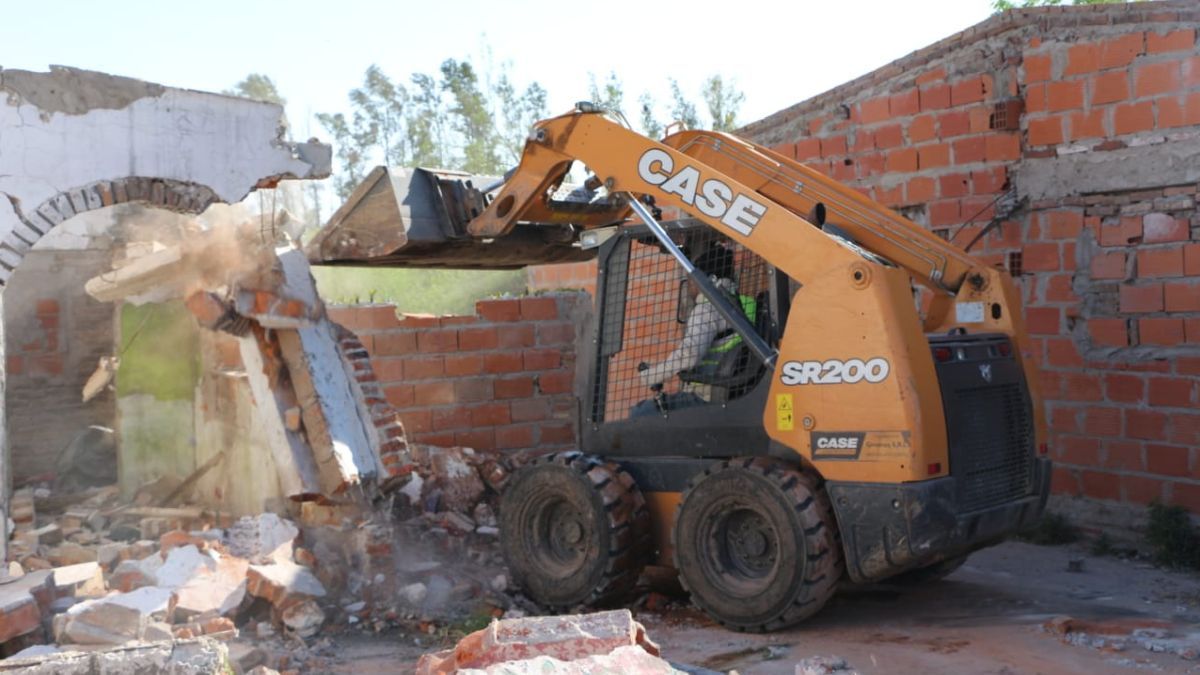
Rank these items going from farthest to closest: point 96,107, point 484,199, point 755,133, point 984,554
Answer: point 755,133 → point 984,554 → point 484,199 → point 96,107

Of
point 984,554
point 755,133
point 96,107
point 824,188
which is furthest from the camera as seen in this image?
point 755,133

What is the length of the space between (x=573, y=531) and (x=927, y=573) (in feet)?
6.65

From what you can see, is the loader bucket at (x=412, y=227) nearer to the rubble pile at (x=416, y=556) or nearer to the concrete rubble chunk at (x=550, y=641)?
the rubble pile at (x=416, y=556)

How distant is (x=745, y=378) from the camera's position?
6.00 meters

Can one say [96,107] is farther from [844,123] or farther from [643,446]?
[844,123]

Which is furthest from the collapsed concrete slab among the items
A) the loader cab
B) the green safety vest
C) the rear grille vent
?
the rear grille vent

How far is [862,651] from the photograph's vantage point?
5.36 m

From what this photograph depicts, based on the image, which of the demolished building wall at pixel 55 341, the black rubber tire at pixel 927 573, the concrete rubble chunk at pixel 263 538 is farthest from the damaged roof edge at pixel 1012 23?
the demolished building wall at pixel 55 341

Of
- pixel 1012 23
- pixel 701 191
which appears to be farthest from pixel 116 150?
→ pixel 1012 23

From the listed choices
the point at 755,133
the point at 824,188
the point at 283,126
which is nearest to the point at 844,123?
the point at 755,133

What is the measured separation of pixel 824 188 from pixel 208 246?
12.4ft

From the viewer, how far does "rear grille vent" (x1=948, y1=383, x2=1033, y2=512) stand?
5.52 meters

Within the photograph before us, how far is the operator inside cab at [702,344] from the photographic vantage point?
6121mm

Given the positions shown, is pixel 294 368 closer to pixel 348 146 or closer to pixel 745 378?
pixel 745 378
